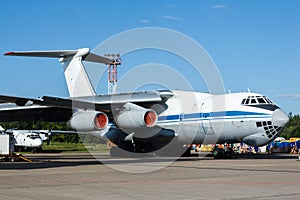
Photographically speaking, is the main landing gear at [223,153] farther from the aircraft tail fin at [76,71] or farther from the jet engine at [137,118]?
the aircraft tail fin at [76,71]

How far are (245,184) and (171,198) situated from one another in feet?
11.8

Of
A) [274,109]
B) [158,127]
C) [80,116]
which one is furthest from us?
[158,127]

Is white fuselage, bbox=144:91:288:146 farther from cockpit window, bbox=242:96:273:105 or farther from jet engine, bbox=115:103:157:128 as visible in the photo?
jet engine, bbox=115:103:157:128

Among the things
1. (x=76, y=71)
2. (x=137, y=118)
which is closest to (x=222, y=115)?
(x=137, y=118)

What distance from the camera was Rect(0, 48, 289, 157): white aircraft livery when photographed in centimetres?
2519

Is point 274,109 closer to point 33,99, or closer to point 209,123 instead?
point 209,123

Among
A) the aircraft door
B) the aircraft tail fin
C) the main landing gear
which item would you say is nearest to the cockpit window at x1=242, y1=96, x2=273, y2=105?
the aircraft door

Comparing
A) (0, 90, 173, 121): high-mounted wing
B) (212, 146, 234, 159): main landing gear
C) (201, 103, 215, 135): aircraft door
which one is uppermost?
(0, 90, 173, 121): high-mounted wing

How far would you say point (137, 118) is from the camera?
2520 centimetres

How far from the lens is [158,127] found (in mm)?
29922

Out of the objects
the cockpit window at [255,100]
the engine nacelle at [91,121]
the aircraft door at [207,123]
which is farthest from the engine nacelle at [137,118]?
the cockpit window at [255,100]

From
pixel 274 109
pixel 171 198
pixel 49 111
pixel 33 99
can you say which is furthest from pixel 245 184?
pixel 49 111

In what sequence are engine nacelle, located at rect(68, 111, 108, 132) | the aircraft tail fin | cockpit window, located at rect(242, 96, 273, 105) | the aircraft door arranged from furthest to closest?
the aircraft tail fin, the aircraft door, cockpit window, located at rect(242, 96, 273, 105), engine nacelle, located at rect(68, 111, 108, 132)

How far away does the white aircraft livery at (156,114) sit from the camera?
25.2 m
